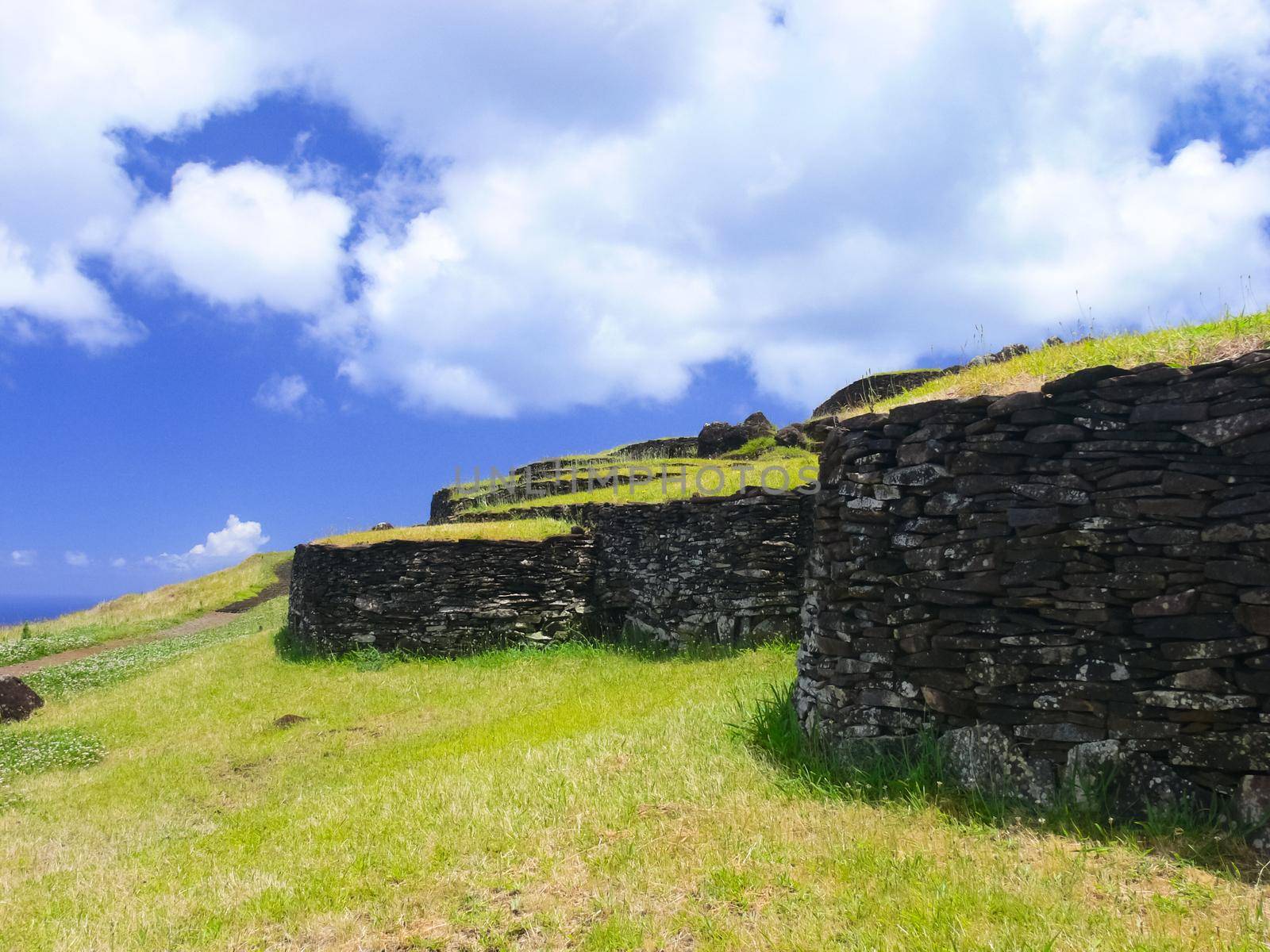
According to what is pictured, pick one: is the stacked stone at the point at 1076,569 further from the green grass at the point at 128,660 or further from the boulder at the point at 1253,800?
the green grass at the point at 128,660

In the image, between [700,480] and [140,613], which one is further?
[140,613]

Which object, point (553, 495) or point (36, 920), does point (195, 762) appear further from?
point (553, 495)

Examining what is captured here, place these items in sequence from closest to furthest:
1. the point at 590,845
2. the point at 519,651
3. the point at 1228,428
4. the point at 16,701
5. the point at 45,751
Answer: the point at 1228,428 < the point at 590,845 < the point at 45,751 < the point at 16,701 < the point at 519,651

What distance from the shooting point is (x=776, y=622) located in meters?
12.5

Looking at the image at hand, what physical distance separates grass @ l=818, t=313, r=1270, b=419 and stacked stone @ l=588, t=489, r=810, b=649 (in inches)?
176

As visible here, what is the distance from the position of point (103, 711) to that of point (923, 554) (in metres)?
14.0

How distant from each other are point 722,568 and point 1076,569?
793 centimetres

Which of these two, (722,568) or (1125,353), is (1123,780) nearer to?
(1125,353)

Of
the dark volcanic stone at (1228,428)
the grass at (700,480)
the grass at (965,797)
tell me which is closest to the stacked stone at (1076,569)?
the dark volcanic stone at (1228,428)

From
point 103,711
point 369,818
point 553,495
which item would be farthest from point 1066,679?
point 553,495

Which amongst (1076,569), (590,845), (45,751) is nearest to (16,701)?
(45,751)

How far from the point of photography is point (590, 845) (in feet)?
17.2

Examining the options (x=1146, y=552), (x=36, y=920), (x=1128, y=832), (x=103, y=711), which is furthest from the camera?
(x=103, y=711)

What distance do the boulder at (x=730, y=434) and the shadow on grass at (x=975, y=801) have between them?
2336 cm
